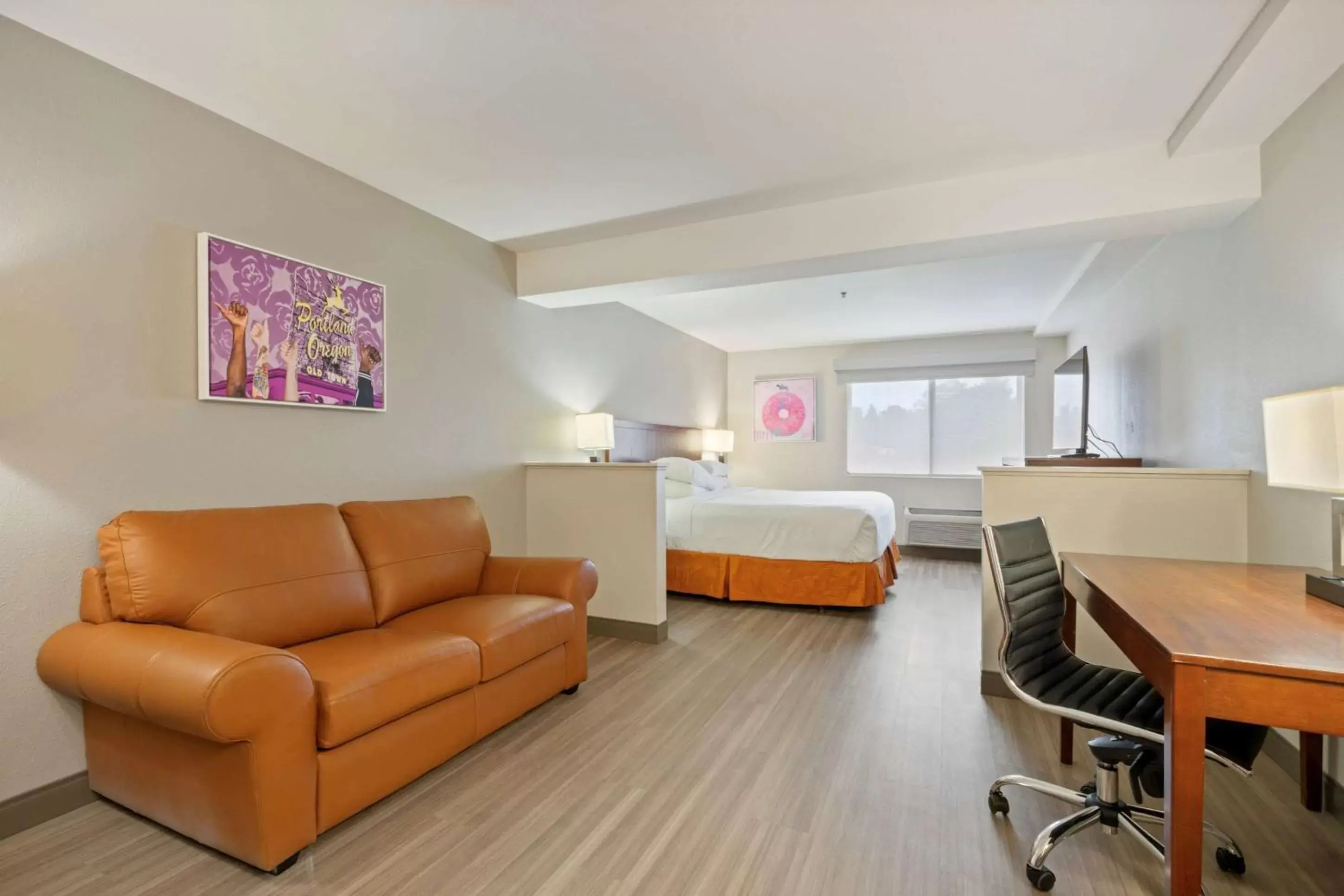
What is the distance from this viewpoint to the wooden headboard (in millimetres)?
5023

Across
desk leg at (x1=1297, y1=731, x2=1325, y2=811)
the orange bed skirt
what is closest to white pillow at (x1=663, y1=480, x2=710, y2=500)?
the orange bed skirt

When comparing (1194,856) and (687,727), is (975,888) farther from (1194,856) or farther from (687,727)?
(687,727)

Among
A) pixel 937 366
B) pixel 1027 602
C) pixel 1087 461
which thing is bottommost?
pixel 1027 602

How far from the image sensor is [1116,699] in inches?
66.3

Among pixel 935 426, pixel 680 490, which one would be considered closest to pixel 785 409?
pixel 935 426

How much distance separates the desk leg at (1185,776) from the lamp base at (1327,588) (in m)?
0.76

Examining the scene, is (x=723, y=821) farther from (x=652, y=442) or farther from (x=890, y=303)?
(x=890, y=303)

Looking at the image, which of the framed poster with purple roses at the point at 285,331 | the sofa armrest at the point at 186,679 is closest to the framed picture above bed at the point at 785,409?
the framed poster with purple roses at the point at 285,331

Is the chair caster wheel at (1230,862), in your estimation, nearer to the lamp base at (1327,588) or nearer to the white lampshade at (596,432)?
the lamp base at (1327,588)

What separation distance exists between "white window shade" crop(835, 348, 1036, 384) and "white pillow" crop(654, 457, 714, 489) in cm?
263

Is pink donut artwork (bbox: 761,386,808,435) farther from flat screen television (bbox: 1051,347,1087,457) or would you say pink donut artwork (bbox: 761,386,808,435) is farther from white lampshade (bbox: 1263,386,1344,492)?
white lampshade (bbox: 1263,386,1344,492)

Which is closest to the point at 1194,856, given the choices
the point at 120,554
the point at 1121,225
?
the point at 1121,225

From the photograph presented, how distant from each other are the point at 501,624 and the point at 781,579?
2.53 m

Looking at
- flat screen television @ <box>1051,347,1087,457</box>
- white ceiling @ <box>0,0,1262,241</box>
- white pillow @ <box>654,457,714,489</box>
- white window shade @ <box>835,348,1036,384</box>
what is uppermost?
white ceiling @ <box>0,0,1262,241</box>
